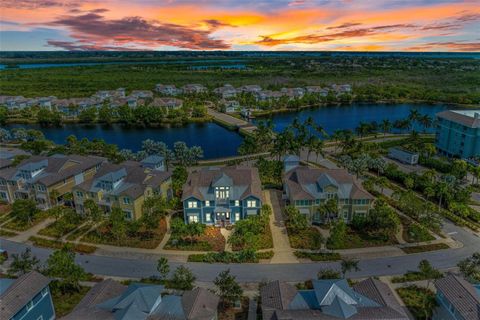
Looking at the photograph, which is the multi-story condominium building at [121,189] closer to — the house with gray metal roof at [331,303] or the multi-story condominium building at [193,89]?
the house with gray metal roof at [331,303]

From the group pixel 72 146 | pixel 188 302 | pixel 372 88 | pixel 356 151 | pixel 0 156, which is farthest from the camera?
pixel 372 88

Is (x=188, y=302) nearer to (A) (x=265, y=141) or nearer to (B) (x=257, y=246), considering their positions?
(B) (x=257, y=246)

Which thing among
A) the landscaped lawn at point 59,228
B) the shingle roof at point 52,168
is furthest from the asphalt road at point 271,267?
the shingle roof at point 52,168

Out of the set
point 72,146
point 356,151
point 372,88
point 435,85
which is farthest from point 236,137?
point 435,85

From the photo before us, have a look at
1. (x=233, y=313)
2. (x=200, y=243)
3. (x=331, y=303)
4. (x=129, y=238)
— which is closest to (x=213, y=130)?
(x=129, y=238)

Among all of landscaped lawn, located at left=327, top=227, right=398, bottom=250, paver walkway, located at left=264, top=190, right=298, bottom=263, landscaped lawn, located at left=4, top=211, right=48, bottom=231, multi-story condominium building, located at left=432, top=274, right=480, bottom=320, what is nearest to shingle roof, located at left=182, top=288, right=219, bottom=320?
paver walkway, located at left=264, top=190, right=298, bottom=263

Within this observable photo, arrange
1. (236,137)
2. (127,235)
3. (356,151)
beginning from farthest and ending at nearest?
(236,137) → (356,151) → (127,235)

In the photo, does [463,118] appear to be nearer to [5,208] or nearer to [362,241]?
[362,241]
